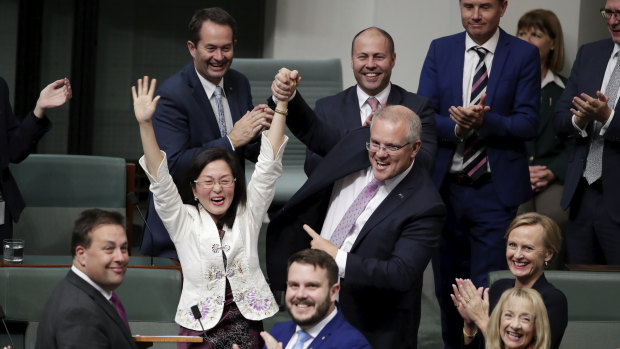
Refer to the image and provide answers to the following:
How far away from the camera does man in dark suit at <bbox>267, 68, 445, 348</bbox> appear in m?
3.59

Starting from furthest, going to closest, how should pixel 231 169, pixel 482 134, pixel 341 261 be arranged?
pixel 482 134, pixel 231 169, pixel 341 261

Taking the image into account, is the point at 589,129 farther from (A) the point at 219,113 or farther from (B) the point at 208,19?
(B) the point at 208,19

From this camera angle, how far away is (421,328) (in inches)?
206

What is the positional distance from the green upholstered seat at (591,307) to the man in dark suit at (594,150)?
0.54 m

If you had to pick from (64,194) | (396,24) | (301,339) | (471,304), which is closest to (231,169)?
(301,339)

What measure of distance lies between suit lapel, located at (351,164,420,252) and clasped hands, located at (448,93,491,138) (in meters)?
0.68

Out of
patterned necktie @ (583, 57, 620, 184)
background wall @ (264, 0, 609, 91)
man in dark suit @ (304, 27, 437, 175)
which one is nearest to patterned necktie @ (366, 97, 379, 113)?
man in dark suit @ (304, 27, 437, 175)

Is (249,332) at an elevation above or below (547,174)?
below

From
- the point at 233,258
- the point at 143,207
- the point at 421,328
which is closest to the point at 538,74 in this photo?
the point at 421,328

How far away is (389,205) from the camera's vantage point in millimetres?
3719

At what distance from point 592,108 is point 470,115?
55 cm

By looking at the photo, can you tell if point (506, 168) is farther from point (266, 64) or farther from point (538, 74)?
point (266, 64)

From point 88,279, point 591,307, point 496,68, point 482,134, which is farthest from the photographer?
point 496,68

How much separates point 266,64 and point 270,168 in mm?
2458
